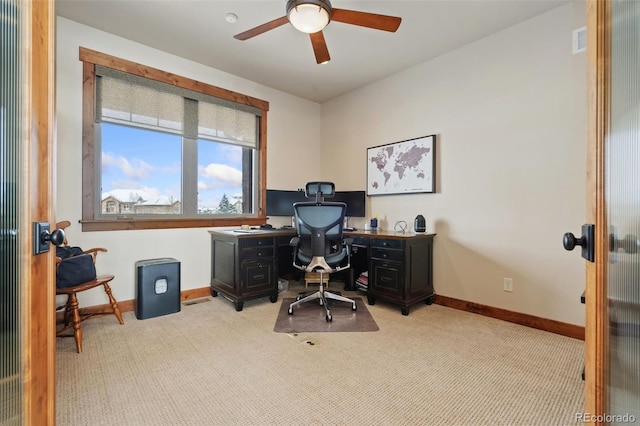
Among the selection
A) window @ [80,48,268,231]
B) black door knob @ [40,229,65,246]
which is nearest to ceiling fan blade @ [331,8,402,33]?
window @ [80,48,268,231]

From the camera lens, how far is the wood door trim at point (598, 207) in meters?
0.75

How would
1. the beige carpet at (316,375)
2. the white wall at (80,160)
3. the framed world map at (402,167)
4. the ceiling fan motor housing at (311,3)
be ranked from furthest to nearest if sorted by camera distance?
the framed world map at (402,167) → the white wall at (80,160) → the ceiling fan motor housing at (311,3) → the beige carpet at (316,375)

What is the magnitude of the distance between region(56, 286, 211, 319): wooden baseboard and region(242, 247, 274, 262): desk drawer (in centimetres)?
86

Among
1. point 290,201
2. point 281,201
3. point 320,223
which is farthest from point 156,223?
point 320,223

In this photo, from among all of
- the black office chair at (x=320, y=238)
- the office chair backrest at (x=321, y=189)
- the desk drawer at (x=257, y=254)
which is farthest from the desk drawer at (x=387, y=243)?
the desk drawer at (x=257, y=254)

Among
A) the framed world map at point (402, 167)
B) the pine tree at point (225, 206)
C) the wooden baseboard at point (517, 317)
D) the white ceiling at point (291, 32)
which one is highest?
the white ceiling at point (291, 32)

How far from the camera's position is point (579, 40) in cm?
233

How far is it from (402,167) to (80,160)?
11.2 feet

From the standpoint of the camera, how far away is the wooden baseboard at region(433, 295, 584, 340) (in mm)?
2369

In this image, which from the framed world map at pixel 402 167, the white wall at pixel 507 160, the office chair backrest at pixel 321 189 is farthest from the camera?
the office chair backrest at pixel 321 189

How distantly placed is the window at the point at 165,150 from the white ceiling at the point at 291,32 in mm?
366

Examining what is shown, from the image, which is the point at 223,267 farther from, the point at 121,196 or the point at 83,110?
the point at 83,110

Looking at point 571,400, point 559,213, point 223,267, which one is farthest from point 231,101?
point 571,400

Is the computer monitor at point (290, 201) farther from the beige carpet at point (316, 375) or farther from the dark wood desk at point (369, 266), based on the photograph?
the beige carpet at point (316, 375)
